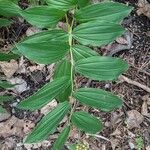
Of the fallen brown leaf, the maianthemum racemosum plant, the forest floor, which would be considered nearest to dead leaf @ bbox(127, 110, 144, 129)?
the forest floor

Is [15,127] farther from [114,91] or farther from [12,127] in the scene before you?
[114,91]

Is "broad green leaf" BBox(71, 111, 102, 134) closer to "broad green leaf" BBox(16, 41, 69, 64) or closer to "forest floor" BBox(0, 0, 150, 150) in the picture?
"broad green leaf" BBox(16, 41, 69, 64)

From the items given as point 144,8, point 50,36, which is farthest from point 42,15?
point 144,8

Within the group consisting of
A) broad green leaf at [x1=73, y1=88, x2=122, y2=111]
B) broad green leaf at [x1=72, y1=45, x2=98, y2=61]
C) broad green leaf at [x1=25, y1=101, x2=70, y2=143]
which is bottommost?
broad green leaf at [x1=25, y1=101, x2=70, y2=143]

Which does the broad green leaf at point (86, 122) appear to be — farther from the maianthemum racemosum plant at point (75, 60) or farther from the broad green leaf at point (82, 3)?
the broad green leaf at point (82, 3)

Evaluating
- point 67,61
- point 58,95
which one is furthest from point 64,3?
point 58,95

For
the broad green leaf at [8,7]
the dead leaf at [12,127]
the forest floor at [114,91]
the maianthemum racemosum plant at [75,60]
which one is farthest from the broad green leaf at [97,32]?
the dead leaf at [12,127]
